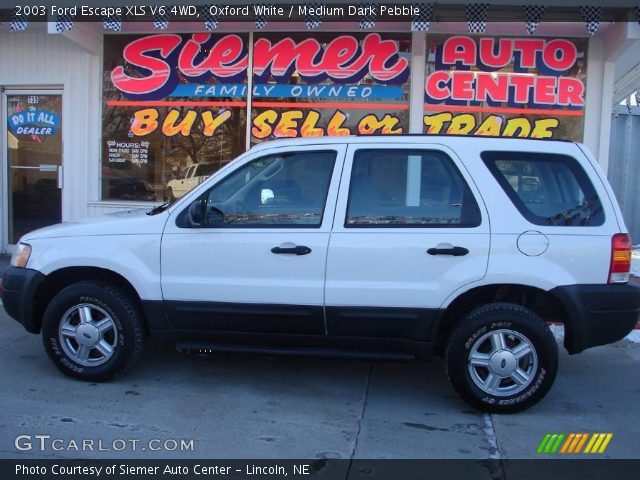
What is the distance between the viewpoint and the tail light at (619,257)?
4.20m

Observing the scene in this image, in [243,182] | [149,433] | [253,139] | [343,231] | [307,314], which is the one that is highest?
[253,139]

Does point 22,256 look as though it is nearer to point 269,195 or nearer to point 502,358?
point 269,195

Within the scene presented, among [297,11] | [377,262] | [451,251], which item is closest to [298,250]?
[377,262]

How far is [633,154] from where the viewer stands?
1272cm

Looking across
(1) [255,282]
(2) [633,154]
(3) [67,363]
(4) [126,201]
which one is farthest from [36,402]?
(2) [633,154]

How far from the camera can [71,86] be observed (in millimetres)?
9391

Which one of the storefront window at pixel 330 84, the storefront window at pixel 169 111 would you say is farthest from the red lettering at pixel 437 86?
the storefront window at pixel 169 111

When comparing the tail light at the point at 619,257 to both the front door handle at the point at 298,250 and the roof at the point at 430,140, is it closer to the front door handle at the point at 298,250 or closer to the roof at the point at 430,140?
the roof at the point at 430,140

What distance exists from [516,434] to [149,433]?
7.78 feet

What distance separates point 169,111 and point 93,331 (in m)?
5.28

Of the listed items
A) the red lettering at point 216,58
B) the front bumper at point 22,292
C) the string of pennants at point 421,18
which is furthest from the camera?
the red lettering at point 216,58

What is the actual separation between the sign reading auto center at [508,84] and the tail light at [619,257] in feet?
15.1

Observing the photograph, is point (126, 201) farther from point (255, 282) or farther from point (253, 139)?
point (255, 282)

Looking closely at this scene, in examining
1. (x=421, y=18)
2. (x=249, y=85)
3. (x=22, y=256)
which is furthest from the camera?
(x=249, y=85)
